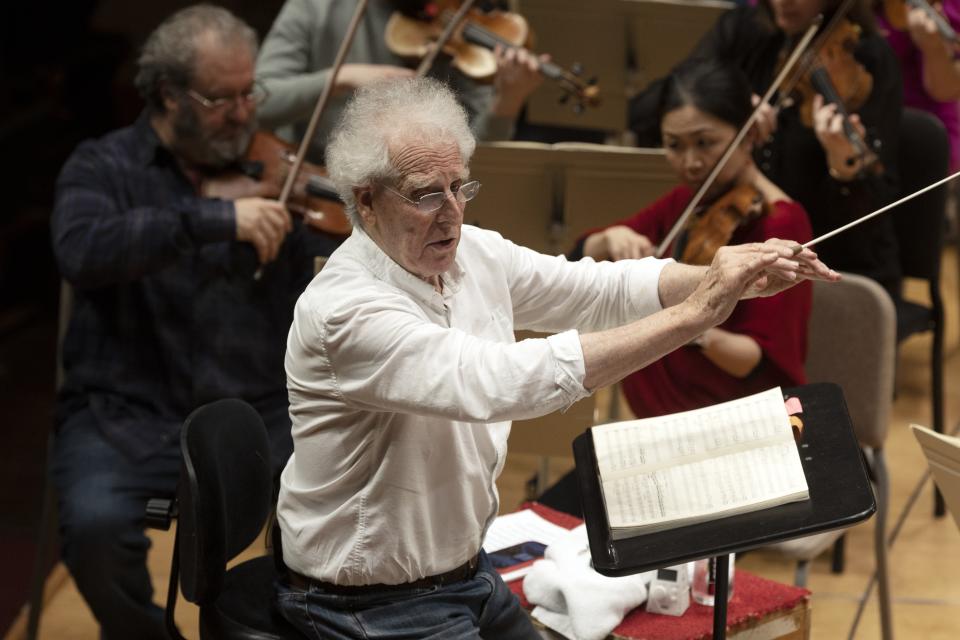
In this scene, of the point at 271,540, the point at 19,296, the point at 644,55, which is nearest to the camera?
the point at 271,540

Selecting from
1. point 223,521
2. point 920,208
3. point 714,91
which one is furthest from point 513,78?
point 223,521

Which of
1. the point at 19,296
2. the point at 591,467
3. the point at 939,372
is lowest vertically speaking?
the point at 19,296

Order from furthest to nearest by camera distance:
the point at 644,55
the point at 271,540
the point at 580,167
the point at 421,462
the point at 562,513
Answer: the point at 644,55, the point at 580,167, the point at 562,513, the point at 271,540, the point at 421,462

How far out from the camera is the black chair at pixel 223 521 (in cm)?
183

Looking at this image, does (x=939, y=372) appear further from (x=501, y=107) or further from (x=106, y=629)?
(x=106, y=629)

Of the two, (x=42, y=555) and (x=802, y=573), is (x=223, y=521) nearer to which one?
(x=42, y=555)

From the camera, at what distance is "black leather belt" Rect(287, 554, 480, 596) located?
175 cm

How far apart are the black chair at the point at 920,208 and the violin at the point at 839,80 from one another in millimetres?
309

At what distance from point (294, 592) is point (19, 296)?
2865mm

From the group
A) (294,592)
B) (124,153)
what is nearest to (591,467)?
(294,592)

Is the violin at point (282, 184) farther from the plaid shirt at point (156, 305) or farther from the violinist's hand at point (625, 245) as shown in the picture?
the violinist's hand at point (625, 245)

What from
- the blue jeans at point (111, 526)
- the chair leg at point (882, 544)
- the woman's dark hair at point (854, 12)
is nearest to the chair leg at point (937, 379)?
the woman's dark hair at point (854, 12)

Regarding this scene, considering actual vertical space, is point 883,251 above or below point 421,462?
below

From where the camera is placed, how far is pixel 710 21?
3312 mm
